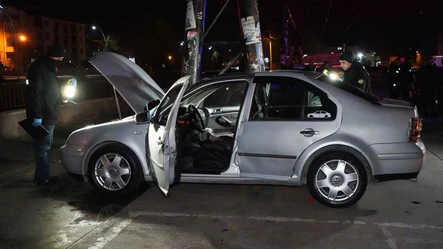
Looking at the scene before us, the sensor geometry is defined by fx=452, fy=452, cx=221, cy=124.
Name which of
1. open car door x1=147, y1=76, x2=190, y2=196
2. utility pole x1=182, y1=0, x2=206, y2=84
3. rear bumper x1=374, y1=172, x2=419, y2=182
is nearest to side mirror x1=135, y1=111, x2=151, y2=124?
open car door x1=147, y1=76, x2=190, y2=196

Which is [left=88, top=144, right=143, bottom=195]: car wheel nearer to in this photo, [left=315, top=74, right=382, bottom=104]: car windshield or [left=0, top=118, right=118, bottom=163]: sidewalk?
[left=315, top=74, right=382, bottom=104]: car windshield

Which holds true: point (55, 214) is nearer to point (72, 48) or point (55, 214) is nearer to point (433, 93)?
point (433, 93)

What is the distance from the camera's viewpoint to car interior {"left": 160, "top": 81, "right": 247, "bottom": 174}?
5.61 meters

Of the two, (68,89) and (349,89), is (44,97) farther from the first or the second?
(349,89)

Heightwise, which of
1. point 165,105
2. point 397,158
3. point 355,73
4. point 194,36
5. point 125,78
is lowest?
point 397,158

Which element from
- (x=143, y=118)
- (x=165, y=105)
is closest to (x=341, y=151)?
(x=165, y=105)

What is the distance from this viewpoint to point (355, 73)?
25.4 ft

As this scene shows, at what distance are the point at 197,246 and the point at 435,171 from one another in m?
4.46

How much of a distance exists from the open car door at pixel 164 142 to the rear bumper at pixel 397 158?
7.20ft

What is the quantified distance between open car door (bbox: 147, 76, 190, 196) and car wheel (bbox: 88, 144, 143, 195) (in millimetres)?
524

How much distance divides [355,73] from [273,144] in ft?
10.6

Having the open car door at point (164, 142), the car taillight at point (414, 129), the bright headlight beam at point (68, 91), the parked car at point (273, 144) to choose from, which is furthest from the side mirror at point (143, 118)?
the car taillight at point (414, 129)

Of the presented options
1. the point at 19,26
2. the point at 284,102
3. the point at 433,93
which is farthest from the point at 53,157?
the point at 19,26

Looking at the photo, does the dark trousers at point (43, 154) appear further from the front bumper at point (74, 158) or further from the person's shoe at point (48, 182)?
the front bumper at point (74, 158)
